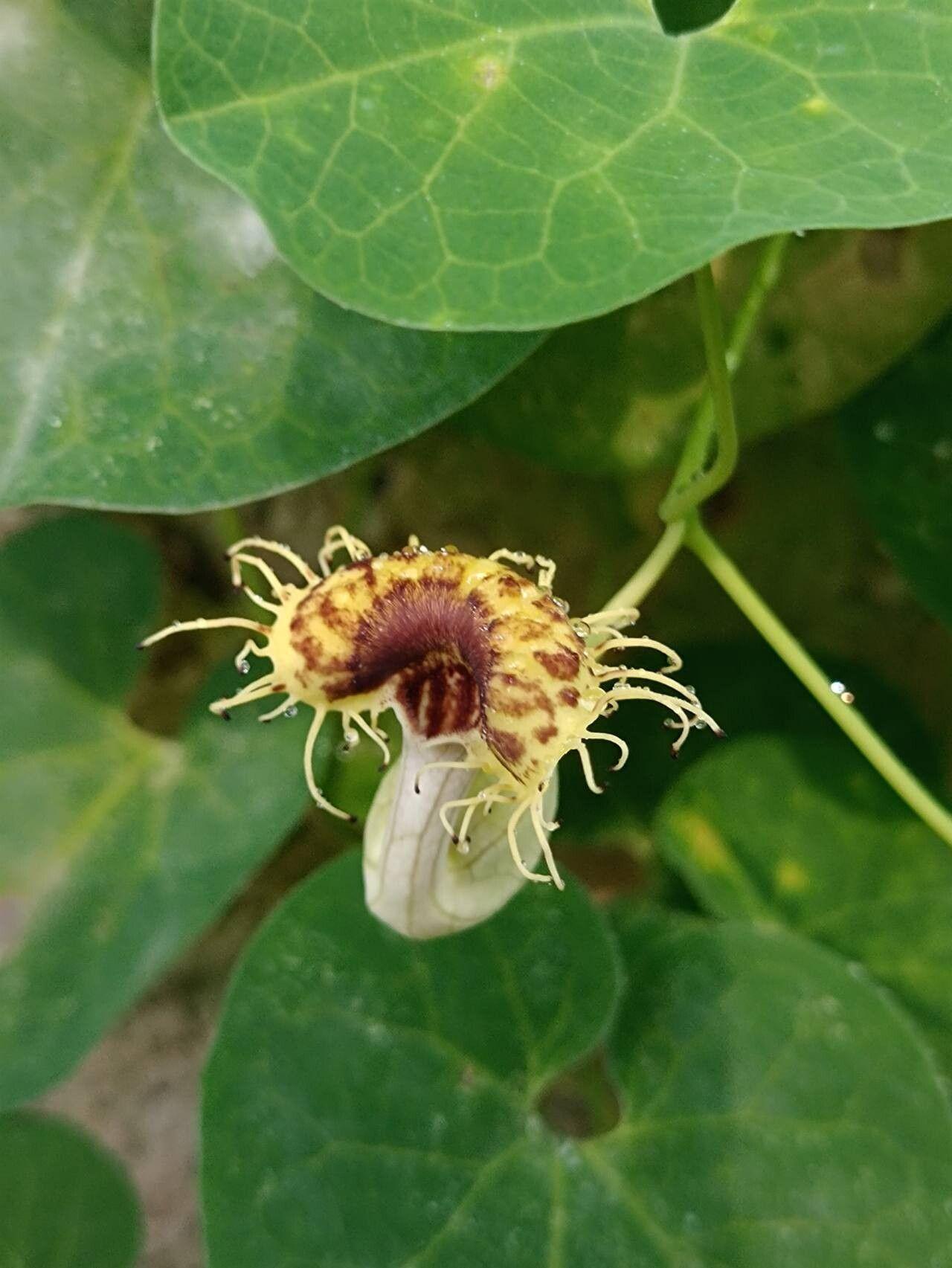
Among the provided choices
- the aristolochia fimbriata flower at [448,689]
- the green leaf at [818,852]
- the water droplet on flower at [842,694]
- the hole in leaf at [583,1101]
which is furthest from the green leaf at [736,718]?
the aristolochia fimbriata flower at [448,689]

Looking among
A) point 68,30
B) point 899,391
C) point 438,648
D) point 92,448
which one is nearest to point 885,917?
point 899,391

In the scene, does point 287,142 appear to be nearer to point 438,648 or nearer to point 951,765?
point 438,648

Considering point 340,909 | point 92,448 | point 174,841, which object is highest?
point 92,448

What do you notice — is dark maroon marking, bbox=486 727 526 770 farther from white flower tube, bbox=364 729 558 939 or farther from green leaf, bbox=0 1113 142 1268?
green leaf, bbox=0 1113 142 1268

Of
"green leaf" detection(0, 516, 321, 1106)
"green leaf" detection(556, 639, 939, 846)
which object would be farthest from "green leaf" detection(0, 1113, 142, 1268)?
"green leaf" detection(556, 639, 939, 846)

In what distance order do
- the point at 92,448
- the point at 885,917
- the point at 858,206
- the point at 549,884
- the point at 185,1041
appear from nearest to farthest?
the point at 858,206 → the point at 92,448 → the point at 549,884 → the point at 885,917 → the point at 185,1041

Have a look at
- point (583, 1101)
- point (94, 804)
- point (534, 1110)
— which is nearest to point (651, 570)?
point (534, 1110)

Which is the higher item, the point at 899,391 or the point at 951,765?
the point at 899,391

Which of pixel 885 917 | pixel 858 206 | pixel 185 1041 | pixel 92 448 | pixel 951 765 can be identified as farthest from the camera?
pixel 185 1041
